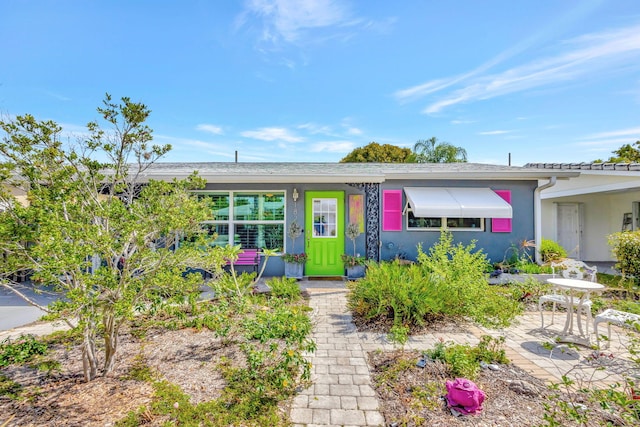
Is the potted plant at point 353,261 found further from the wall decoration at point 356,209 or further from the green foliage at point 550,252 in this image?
the green foliage at point 550,252

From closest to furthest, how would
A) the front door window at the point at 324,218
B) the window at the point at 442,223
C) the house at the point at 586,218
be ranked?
the front door window at the point at 324,218
the window at the point at 442,223
the house at the point at 586,218

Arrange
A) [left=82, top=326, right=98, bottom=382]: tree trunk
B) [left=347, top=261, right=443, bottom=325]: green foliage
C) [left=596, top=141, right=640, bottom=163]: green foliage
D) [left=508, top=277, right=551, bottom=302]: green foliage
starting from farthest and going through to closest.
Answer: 1. [left=596, top=141, right=640, bottom=163]: green foliage
2. [left=508, top=277, right=551, bottom=302]: green foliage
3. [left=347, top=261, right=443, bottom=325]: green foliage
4. [left=82, top=326, right=98, bottom=382]: tree trunk

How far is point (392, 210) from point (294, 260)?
393 cm

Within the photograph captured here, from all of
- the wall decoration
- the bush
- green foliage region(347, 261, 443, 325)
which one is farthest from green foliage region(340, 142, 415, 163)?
green foliage region(347, 261, 443, 325)

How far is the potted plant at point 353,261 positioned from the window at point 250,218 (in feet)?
7.76

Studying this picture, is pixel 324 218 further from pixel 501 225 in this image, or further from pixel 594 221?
pixel 594 221

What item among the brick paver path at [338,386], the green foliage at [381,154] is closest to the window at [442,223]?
the brick paver path at [338,386]

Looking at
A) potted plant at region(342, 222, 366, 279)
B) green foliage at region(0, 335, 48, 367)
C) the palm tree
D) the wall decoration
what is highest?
the palm tree

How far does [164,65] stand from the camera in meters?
9.84

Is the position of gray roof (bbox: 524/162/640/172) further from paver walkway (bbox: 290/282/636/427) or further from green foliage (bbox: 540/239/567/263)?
paver walkway (bbox: 290/282/636/427)

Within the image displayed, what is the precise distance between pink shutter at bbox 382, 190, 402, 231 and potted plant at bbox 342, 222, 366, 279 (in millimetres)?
1253

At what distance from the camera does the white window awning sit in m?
9.13

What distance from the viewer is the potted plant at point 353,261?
938 centimetres

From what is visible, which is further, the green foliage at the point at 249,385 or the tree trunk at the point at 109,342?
the tree trunk at the point at 109,342
